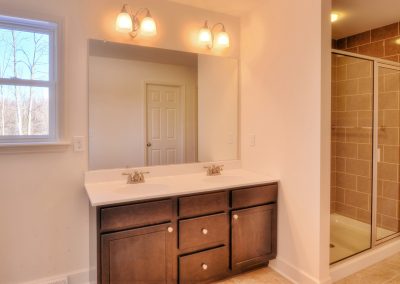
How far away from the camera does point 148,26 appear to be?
2.15 m

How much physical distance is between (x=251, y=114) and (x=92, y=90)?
1461mm

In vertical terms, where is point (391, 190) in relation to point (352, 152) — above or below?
below

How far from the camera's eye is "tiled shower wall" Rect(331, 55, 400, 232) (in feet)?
8.98

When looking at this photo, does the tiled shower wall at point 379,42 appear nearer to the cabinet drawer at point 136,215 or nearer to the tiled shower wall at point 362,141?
the tiled shower wall at point 362,141

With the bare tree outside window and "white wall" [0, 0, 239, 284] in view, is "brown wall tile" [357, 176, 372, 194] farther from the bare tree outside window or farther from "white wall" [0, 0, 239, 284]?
the bare tree outside window

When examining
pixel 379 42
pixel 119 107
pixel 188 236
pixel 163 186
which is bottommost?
Answer: pixel 188 236

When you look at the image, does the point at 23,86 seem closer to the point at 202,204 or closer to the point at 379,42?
the point at 202,204

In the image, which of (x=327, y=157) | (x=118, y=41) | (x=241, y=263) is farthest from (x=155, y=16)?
(x=241, y=263)

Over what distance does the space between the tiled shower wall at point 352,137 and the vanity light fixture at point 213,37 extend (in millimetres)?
1110

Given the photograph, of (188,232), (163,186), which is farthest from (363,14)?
(188,232)

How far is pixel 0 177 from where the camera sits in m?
1.82

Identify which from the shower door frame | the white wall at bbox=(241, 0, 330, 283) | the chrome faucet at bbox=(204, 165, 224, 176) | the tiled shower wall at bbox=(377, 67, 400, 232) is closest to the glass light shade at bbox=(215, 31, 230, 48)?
the white wall at bbox=(241, 0, 330, 283)

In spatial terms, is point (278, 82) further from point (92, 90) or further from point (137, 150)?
point (92, 90)

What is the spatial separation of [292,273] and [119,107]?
6.51ft
